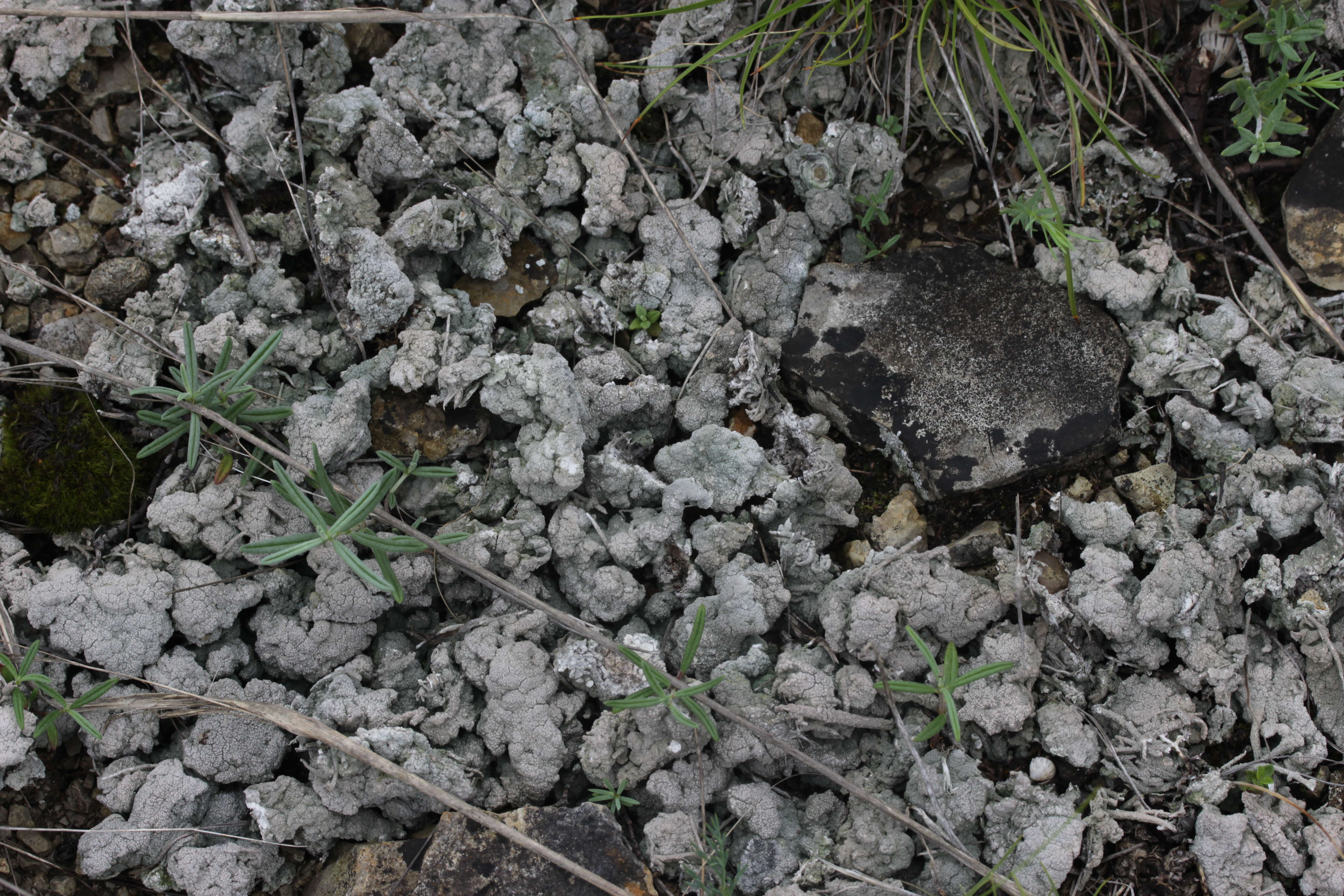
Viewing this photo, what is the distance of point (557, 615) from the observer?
2234 millimetres

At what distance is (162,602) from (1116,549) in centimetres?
255

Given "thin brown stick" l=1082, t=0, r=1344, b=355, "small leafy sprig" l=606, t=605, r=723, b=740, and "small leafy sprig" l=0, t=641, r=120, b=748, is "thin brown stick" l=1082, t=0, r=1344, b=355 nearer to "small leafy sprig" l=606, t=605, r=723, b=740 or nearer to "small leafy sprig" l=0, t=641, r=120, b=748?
"small leafy sprig" l=606, t=605, r=723, b=740

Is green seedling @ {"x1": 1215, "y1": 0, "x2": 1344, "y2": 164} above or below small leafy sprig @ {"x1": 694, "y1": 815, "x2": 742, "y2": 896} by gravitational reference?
above

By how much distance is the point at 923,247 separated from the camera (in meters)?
2.74

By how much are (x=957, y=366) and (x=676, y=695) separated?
126cm

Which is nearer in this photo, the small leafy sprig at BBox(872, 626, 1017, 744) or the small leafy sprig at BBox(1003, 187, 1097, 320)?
the small leafy sprig at BBox(872, 626, 1017, 744)

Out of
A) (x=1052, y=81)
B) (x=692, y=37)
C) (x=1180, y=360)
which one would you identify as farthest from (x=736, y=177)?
(x=1180, y=360)

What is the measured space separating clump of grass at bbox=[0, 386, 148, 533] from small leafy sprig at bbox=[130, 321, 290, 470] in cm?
19

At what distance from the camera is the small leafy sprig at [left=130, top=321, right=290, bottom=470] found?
2.22m

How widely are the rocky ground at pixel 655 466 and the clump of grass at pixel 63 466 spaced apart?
0.01m

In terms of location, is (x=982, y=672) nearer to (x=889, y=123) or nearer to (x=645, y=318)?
(x=645, y=318)

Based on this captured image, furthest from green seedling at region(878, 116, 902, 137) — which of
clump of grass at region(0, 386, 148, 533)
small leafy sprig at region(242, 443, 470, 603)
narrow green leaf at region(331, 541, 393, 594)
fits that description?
clump of grass at region(0, 386, 148, 533)

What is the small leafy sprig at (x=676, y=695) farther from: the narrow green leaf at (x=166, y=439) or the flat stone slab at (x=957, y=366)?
the narrow green leaf at (x=166, y=439)

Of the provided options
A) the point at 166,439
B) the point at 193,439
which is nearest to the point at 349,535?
the point at 193,439
